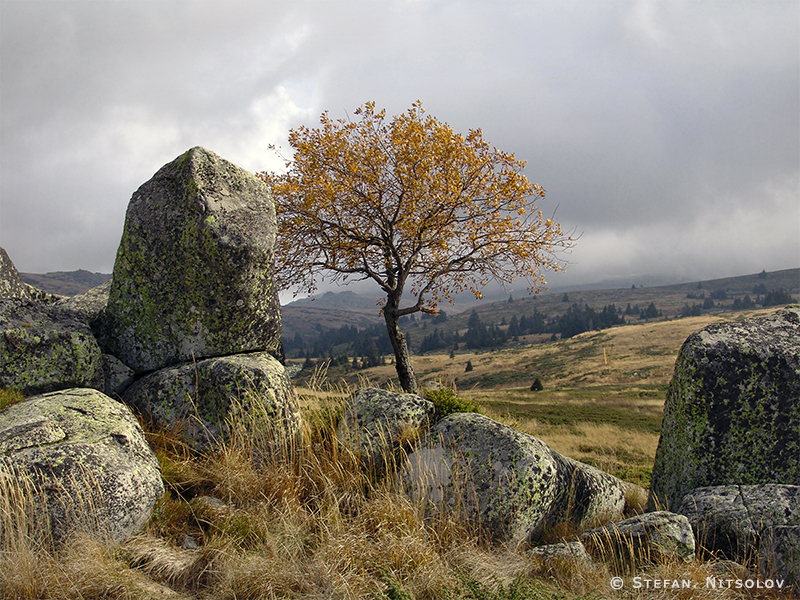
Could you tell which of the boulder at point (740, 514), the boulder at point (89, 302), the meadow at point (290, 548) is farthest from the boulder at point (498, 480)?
the boulder at point (89, 302)

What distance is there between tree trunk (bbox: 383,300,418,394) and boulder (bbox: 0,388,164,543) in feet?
42.7

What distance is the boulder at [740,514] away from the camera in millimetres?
7715

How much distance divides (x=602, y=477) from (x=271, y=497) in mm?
6913

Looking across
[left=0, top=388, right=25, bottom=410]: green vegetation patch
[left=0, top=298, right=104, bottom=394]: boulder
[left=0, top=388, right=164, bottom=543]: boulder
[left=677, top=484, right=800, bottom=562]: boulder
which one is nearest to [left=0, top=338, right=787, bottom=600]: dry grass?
[left=0, top=388, right=164, bottom=543]: boulder

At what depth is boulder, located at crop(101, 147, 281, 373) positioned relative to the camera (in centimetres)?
938

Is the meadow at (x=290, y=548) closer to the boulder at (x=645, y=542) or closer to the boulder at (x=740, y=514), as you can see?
the boulder at (x=645, y=542)

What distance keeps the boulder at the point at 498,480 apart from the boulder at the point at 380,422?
48 centimetres

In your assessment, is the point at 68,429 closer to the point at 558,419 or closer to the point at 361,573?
the point at 361,573

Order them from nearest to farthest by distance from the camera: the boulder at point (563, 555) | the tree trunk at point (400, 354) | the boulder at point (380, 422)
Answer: the boulder at point (563, 555) → the boulder at point (380, 422) → the tree trunk at point (400, 354)

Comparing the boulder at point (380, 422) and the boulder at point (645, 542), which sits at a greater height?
the boulder at point (380, 422)

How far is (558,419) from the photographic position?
38.8 m

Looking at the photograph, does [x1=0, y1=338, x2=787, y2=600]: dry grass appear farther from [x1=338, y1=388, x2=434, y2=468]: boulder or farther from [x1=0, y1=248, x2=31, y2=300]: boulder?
[x1=0, y1=248, x2=31, y2=300]: boulder

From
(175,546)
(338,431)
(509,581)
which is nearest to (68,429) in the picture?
(175,546)

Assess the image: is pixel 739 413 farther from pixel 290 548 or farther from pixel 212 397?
pixel 212 397
